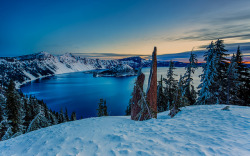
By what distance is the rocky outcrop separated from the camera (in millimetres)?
9203

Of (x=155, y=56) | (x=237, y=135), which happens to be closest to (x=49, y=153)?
(x=237, y=135)

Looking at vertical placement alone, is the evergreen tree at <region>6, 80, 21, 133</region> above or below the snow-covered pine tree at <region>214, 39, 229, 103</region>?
below

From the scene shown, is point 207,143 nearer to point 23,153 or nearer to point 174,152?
point 174,152

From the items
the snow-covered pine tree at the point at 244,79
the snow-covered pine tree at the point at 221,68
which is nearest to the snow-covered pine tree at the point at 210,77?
the snow-covered pine tree at the point at 221,68

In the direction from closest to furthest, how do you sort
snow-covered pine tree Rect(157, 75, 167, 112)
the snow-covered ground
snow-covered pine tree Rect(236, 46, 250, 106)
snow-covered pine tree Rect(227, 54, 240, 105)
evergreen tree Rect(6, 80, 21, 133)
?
the snow-covered ground
snow-covered pine tree Rect(227, 54, 240, 105)
snow-covered pine tree Rect(236, 46, 250, 106)
evergreen tree Rect(6, 80, 21, 133)
snow-covered pine tree Rect(157, 75, 167, 112)

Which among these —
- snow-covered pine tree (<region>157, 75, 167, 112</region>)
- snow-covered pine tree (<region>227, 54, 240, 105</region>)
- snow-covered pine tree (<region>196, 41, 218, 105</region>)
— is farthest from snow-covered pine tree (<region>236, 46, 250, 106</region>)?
snow-covered pine tree (<region>157, 75, 167, 112</region>)

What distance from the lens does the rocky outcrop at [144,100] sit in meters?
9.20

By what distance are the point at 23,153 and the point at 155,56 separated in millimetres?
10660

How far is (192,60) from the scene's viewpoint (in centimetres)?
1992

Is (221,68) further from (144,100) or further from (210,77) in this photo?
(144,100)

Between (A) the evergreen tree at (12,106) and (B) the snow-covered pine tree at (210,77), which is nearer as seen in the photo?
(B) the snow-covered pine tree at (210,77)

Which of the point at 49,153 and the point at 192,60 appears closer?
the point at 49,153

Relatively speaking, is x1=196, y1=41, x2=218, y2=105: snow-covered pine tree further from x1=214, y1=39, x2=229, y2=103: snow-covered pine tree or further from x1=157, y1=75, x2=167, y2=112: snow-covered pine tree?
x1=157, y1=75, x2=167, y2=112: snow-covered pine tree

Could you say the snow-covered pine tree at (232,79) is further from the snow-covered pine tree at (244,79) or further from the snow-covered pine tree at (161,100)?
the snow-covered pine tree at (161,100)
